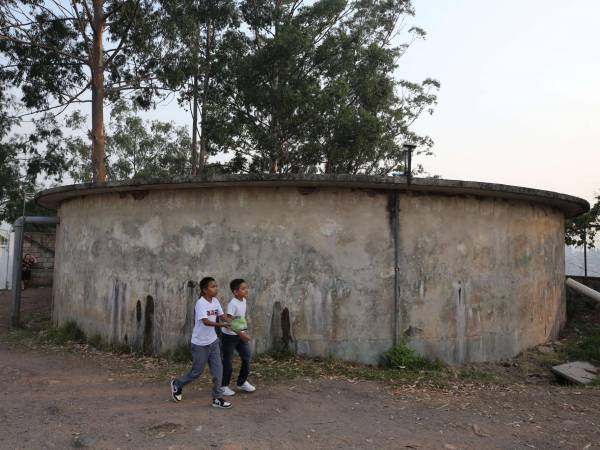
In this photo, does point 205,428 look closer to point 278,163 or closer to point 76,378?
point 76,378

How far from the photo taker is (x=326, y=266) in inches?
291

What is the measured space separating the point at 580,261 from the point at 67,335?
44.0 feet

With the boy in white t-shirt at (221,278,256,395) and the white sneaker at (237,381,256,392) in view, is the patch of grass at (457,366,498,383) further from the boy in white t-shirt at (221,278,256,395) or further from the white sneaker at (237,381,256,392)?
the boy in white t-shirt at (221,278,256,395)

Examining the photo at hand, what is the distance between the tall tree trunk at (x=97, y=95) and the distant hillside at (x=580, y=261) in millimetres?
15165

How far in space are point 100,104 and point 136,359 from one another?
1348cm

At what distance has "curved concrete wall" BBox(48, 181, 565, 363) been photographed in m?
7.39

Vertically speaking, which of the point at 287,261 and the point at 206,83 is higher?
the point at 206,83

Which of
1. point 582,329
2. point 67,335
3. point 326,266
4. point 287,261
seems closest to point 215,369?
point 287,261

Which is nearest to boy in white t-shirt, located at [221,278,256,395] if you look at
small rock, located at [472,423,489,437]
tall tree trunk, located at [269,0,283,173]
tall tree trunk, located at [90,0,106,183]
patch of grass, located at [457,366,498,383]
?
small rock, located at [472,423,489,437]

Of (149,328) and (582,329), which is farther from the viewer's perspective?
(582,329)

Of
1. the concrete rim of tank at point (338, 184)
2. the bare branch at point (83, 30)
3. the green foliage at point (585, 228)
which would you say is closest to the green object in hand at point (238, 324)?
the concrete rim of tank at point (338, 184)

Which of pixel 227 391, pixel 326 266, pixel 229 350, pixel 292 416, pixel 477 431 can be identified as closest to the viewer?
pixel 477 431

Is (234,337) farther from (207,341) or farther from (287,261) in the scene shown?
(287,261)

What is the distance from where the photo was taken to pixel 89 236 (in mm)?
8781
